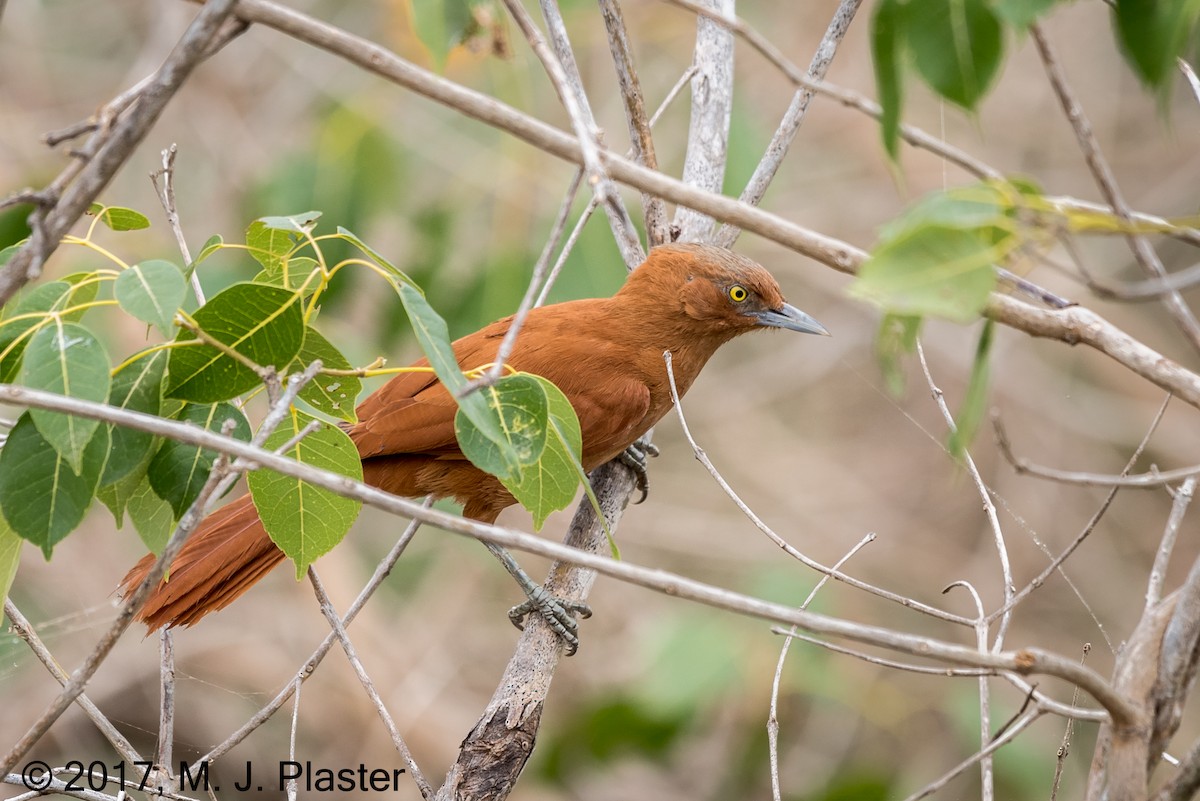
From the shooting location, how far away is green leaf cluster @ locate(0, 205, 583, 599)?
174 cm

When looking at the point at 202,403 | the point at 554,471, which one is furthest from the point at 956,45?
the point at 202,403

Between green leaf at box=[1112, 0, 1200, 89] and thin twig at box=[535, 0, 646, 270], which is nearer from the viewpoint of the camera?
green leaf at box=[1112, 0, 1200, 89]

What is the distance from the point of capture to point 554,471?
214 centimetres

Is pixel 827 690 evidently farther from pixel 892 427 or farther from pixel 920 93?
pixel 920 93

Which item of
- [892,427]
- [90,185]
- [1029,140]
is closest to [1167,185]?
[1029,140]

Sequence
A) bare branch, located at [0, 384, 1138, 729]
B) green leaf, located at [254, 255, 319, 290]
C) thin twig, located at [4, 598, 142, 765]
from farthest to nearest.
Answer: thin twig, located at [4, 598, 142, 765] → green leaf, located at [254, 255, 319, 290] → bare branch, located at [0, 384, 1138, 729]

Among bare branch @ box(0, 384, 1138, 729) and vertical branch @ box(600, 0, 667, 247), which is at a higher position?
vertical branch @ box(600, 0, 667, 247)

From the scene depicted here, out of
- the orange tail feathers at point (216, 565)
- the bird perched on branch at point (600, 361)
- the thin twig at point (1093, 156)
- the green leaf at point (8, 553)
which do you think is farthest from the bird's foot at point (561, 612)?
the thin twig at point (1093, 156)

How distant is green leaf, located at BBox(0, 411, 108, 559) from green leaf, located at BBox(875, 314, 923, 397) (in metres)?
1.22

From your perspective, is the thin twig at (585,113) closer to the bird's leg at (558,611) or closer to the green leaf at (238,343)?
the green leaf at (238,343)

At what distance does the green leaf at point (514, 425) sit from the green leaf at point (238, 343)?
33 centimetres

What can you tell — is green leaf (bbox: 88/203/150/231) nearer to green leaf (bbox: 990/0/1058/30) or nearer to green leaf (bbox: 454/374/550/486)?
green leaf (bbox: 454/374/550/486)

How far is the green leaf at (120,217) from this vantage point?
211cm

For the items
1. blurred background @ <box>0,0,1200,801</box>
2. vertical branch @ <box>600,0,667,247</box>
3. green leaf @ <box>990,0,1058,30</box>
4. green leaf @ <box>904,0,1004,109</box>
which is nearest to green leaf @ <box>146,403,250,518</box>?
green leaf @ <box>904,0,1004,109</box>
